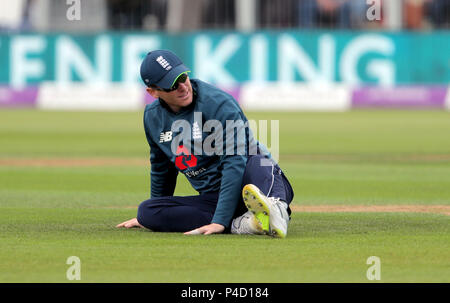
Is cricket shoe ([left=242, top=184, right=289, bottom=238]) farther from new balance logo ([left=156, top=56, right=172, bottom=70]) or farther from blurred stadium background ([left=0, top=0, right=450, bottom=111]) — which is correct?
blurred stadium background ([left=0, top=0, right=450, bottom=111])

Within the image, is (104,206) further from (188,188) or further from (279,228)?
(279,228)

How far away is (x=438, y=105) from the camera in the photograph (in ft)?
122

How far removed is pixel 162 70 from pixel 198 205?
53.6 inches

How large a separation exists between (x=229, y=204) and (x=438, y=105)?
95.0 feet

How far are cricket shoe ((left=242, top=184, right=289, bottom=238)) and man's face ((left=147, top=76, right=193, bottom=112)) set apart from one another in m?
0.98

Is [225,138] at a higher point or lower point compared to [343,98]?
higher

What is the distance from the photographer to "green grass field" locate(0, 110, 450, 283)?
7855 millimetres

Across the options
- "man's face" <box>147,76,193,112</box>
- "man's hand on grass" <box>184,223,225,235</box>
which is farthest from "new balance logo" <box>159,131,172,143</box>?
"man's hand on grass" <box>184,223,225,235</box>

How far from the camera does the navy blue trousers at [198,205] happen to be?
9.41 m

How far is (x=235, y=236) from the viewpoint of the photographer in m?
9.51

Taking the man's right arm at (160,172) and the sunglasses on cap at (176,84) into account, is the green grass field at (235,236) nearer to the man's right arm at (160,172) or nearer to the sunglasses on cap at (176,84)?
the man's right arm at (160,172)

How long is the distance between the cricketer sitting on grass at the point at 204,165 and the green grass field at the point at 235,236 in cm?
19
